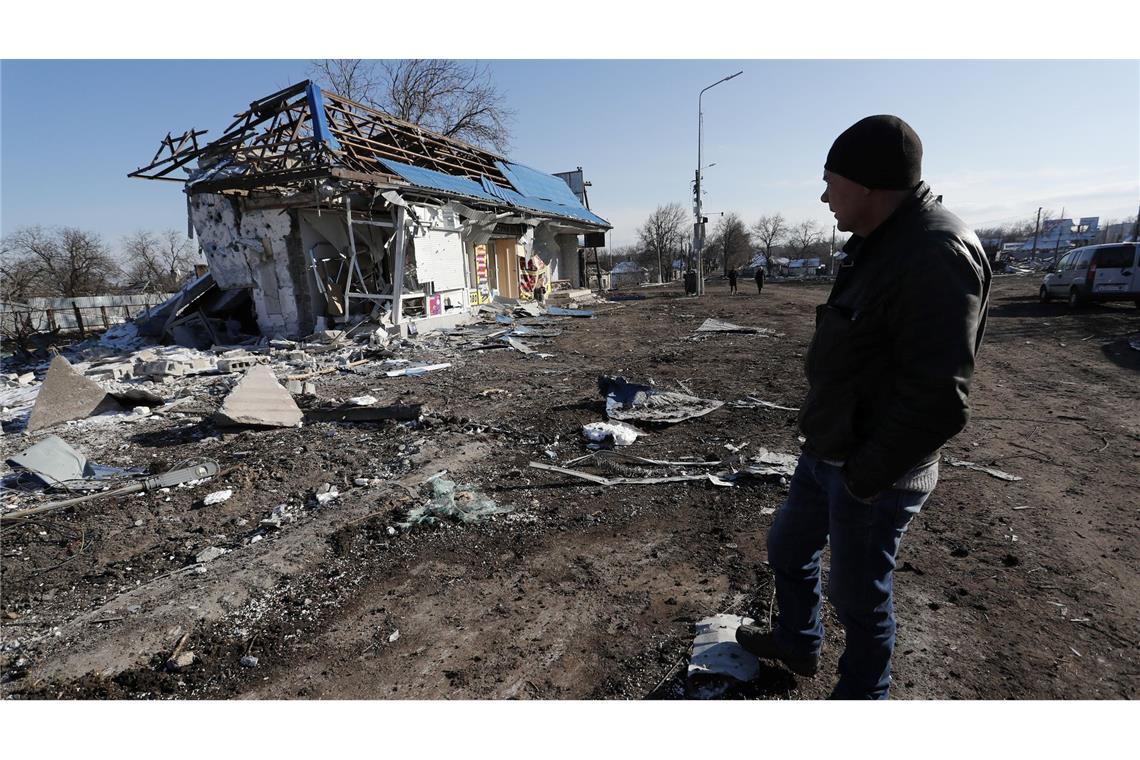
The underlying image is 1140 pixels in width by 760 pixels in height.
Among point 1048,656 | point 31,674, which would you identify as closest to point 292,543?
point 31,674

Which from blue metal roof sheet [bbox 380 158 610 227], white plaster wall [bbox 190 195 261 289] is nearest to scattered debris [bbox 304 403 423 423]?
white plaster wall [bbox 190 195 261 289]

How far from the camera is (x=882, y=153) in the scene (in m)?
1.56

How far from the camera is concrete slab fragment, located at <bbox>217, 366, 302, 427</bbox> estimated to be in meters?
5.57

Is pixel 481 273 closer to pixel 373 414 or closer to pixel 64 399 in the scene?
pixel 64 399

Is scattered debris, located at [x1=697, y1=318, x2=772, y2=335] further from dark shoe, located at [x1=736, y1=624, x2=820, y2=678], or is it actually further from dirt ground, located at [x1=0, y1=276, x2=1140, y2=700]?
dark shoe, located at [x1=736, y1=624, x2=820, y2=678]

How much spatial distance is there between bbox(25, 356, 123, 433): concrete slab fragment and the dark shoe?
8001 millimetres

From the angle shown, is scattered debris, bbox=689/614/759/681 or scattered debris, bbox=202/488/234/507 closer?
scattered debris, bbox=689/614/759/681

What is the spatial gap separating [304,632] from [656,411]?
4059mm

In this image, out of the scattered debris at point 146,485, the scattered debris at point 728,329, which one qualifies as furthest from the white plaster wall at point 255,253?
the scattered debris at point 728,329

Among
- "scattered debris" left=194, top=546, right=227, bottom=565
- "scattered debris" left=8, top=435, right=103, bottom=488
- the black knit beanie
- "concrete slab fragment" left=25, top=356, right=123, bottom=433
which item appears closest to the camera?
the black knit beanie

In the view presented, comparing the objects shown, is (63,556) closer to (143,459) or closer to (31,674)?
(31,674)

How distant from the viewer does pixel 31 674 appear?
2.31 metres

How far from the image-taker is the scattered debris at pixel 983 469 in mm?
4012

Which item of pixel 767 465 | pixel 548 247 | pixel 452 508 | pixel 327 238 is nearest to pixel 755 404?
pixel 767 465
